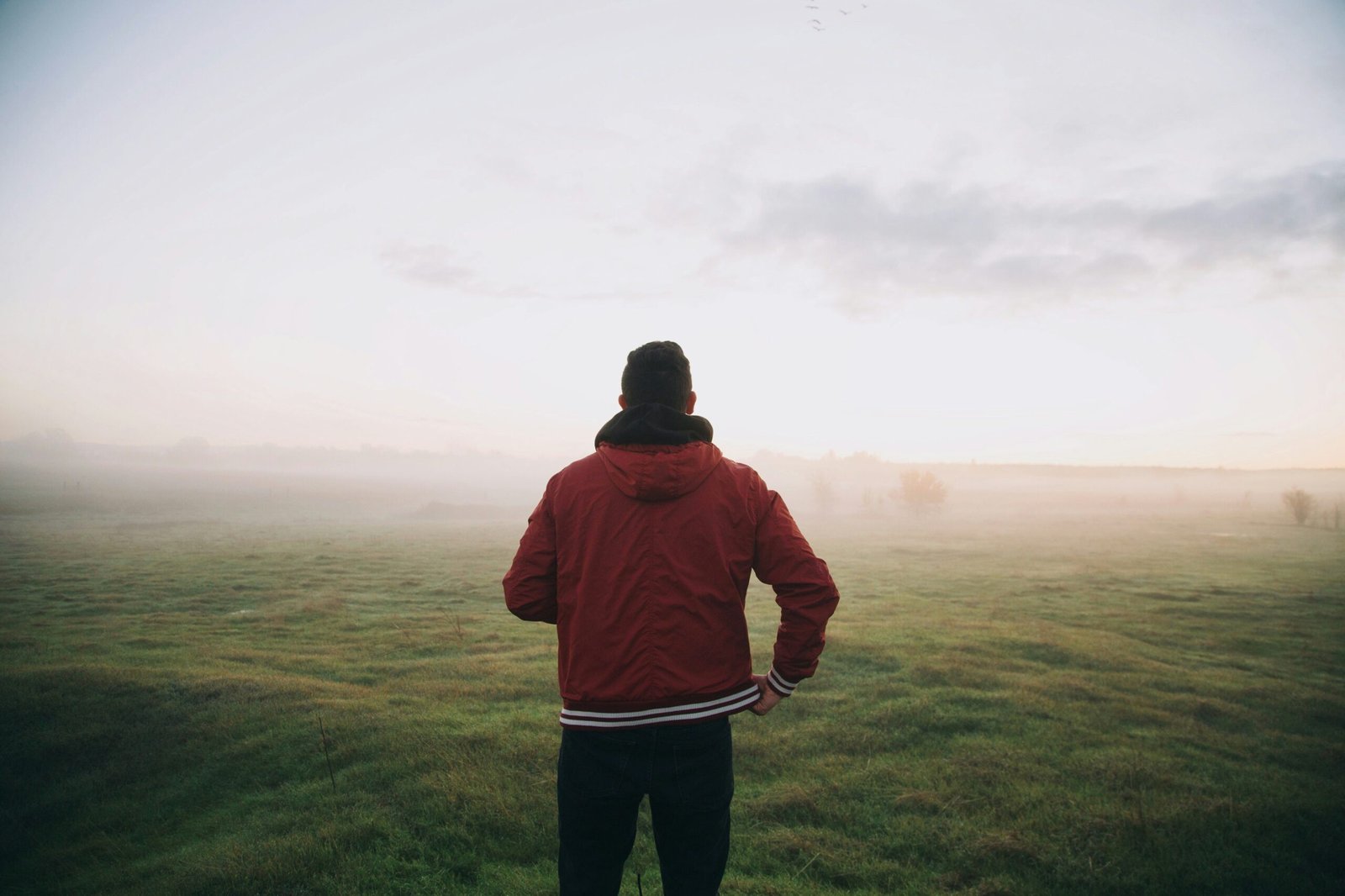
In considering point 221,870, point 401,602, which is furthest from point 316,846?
point 401,602

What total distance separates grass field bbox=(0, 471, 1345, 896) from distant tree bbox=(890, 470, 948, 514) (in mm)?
73869

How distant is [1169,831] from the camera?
6.10 m

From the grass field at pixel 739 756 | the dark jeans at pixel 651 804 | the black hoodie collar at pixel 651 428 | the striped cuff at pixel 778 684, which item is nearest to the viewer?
the dark jeans at pixel 651 804

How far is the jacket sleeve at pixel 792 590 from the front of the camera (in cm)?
309

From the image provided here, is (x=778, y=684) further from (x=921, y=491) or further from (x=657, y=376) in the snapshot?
(x=921, y=491)

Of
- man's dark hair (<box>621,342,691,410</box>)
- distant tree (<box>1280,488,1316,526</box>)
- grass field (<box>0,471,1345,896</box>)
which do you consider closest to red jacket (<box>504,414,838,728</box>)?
man's dark hair (<box>621,342,691,410</box>)

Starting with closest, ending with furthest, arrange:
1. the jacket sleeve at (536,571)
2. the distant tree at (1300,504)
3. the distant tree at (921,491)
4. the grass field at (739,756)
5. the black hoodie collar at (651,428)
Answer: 1. the black hoodie collar at (651,428)
2. the jacket sleeve at (536,571)
3. the grass field at (739,756)
4. the distant tree at (1300,504)
5. the distant tree at (921,491)

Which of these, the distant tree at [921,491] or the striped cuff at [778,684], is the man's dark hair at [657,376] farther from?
the distant tree at [921,491]

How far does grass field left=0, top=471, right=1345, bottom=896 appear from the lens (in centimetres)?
547

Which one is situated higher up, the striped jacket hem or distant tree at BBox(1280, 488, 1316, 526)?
the striped jacket hem

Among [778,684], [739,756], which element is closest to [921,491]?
[739,756]

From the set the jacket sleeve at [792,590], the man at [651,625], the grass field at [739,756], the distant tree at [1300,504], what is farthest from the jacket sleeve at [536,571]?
the distant tree at [1300,504]

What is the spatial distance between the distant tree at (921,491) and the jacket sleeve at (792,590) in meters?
95.6

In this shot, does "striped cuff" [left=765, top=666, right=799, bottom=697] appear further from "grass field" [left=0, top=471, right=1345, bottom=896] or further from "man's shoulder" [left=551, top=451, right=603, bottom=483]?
"grass field" [left=0, top=471, right=1345, bottom=896]
